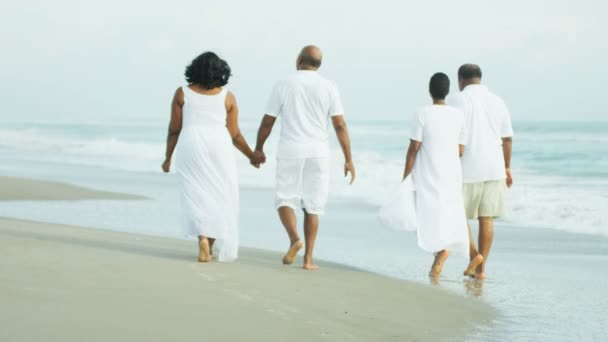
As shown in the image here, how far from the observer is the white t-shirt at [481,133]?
7641mm

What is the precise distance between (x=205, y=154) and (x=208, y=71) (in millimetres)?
574

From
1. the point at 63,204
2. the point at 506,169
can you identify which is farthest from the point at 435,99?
the point at 63,204

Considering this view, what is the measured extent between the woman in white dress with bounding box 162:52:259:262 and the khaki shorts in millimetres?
2067

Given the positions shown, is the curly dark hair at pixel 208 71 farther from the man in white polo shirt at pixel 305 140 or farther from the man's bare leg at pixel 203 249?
the man's bare leg at pixel 203 249

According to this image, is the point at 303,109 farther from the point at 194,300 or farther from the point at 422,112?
the point at 194,300

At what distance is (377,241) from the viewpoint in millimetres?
9734

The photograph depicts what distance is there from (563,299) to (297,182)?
2.08 metres

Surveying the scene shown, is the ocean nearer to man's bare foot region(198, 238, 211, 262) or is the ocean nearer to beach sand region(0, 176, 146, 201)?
beach sand region(0, 176, 146, 201)

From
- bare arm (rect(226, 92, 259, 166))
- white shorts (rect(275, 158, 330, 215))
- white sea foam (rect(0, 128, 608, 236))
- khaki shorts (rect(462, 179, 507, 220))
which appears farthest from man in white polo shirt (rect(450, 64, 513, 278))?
white sea foam (rect(0, 128, 608, 236))

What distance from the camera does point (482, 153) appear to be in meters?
7.67

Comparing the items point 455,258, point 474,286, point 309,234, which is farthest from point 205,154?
point 455,258

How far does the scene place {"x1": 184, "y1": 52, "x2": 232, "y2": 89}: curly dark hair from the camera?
662 centimetres

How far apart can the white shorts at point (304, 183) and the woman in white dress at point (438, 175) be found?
27.7 inches

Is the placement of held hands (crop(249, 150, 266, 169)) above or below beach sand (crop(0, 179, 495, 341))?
above
